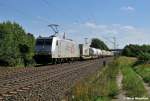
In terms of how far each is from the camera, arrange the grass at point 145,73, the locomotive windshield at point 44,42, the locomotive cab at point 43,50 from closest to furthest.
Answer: the grass at point 145,73
the locomotive cab at point 43,50
the locomotive windshield at point 44,42

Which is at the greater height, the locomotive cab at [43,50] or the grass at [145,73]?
the locomotive cab at [43,50]

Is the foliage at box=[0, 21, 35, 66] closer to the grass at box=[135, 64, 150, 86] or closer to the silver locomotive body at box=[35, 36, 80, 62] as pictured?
the silver locomotive body at box=[35, 36, 80, 62]

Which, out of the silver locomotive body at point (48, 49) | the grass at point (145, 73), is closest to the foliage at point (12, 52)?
the silver locomotive body at point (48, 49)

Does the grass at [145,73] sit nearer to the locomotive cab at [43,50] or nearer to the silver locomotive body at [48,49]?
the silver locomotive body at [48,49]

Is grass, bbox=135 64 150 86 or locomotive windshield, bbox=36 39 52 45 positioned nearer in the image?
grass, bbox=135 64 150 86

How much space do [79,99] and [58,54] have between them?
1283 inches

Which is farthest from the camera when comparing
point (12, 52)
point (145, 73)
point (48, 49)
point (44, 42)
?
point (12, 52)

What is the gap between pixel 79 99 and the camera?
14.3 meters

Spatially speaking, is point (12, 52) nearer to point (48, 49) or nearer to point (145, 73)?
point (48, 49)

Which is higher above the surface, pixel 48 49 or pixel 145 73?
pixel 48 49

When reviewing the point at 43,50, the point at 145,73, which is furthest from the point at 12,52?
the point at 145,73

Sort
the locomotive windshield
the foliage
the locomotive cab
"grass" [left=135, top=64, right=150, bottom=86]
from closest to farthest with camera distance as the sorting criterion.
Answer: "grass" [left=135, top=64, right=150, bottom=86], the locomotive cab, the locomotive windshield, the foliage

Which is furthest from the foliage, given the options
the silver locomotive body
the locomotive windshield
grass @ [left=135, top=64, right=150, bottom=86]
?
grass @ [left=135, top=64, right=150, bottom=86]

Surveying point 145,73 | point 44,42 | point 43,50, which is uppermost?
point 44,42
